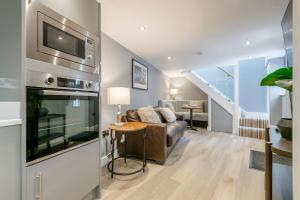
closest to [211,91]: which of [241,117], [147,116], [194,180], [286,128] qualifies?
[241,117]

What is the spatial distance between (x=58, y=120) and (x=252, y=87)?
19.5 feet

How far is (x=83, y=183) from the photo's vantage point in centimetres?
151

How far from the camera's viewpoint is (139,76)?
4016mm

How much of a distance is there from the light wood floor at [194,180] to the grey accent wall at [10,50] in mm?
1410

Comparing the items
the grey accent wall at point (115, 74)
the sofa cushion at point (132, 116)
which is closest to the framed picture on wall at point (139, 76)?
the grey accent wall at point (115, 74)

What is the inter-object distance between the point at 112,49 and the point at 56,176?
2.28 m

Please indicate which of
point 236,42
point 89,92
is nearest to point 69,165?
point 89,92

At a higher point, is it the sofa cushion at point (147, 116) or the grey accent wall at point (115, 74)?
the grey accent wall at point (115, 74)

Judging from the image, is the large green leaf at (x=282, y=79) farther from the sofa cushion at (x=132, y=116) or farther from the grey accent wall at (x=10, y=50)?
the sofa cushion at (x=132, y=116)

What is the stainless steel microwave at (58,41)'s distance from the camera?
1082mm

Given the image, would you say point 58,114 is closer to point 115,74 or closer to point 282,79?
point 282,79

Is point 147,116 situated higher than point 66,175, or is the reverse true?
point 147,116

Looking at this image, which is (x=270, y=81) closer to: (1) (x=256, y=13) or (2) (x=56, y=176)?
(1) (x=256, y=13)

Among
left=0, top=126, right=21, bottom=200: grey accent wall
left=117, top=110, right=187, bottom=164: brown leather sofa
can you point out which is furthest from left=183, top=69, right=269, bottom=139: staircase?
left=0, top=126, right=21, bottom=200: grey accent wall
